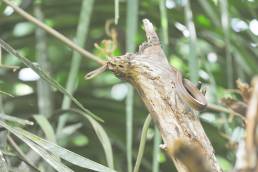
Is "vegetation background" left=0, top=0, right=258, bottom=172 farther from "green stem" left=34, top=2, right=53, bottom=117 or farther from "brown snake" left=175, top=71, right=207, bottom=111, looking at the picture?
"brown snake" left=175, top=71, right=207, bottom=111

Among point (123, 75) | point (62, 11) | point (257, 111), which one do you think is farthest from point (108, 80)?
point (257, 111)

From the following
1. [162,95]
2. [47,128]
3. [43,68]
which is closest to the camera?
[162,95]

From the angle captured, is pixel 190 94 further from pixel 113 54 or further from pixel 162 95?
pixel 113 54

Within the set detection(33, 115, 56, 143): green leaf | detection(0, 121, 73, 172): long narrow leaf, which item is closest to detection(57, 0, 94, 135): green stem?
detection(33, 115, 56, 143): green leaf

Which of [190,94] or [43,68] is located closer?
[190,94]

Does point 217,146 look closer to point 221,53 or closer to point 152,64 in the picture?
point 221,53

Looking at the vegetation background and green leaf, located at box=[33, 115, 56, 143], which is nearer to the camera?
green leaf, located at box=[33, 115, 56, 143]

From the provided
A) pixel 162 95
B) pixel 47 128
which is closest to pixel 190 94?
pixel 162 95

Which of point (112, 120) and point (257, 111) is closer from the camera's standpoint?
point (257, 111)
